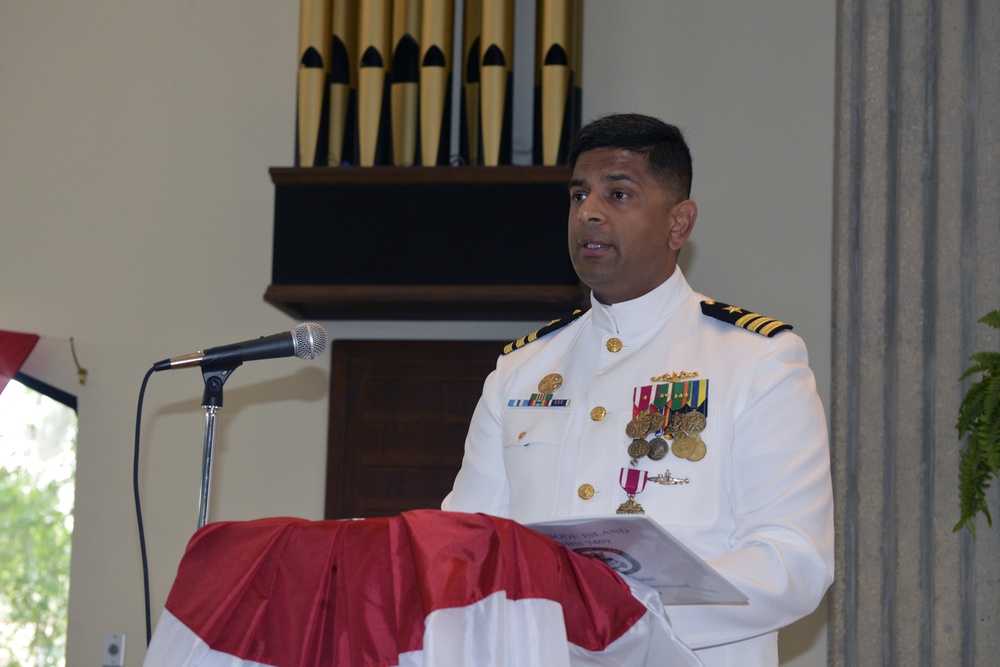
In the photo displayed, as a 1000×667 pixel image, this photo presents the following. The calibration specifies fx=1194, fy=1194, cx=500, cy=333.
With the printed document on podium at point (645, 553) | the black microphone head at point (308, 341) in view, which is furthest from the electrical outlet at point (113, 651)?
the printed document on podium at point (645, 553)

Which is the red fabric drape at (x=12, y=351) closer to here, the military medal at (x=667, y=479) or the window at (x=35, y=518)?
the window at (x=35, y=518)

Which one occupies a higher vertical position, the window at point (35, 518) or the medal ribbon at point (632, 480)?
the medal ribbon at point (632, 480)

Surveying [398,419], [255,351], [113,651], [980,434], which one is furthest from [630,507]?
[113,651]

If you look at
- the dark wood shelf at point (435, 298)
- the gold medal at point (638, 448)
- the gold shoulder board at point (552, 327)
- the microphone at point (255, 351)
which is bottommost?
the gold medal at point (638, 448)

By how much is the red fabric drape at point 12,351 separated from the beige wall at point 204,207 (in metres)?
0.09

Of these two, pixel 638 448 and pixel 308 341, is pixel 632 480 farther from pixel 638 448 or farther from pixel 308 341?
pixel 308 341

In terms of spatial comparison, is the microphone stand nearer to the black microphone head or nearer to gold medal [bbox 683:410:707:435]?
the black microphone head

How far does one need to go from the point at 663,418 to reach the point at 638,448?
7 cm

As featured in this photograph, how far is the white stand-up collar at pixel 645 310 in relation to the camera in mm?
2365

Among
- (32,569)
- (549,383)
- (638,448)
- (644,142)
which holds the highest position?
(644,142)

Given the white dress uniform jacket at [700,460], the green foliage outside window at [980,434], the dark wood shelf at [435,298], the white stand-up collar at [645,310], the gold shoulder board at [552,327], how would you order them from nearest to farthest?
the white dress uniform jacket at [700,460] → the white stand-up collar at [645,310] → the gold shoulder board at [552,327] → the green foliage outside window at [980,434] → the dark wood shelf at [435,298]

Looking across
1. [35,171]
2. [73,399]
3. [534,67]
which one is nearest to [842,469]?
[534,67]

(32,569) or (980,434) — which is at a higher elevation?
(980,434)

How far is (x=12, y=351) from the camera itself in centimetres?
429
